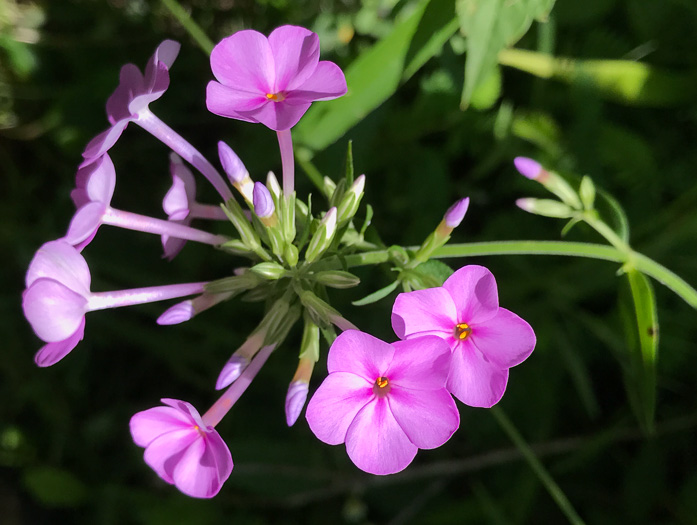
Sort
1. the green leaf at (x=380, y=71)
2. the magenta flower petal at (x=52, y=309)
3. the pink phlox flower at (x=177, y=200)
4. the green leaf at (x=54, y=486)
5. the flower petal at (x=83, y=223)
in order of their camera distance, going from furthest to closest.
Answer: the green leaf at (x=54, y=486) → the green leaf at (x=380, y=71) → the pink phlox flower at (x=177, y=200) → the flower petal at (x=83, y=223) → the magenta flower petal at (x=52, y=309)

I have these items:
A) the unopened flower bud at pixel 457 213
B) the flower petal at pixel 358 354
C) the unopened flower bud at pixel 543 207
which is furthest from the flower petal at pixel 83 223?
the unopened flower bud at pixel 543 207

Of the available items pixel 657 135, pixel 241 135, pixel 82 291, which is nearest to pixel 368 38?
pixel 241 135

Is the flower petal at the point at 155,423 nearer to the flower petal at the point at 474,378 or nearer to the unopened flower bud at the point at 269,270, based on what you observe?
the unopened flower bud at the point at 269,270

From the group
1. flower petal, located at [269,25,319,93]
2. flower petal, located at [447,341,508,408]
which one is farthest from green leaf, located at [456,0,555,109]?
flower petal, located at [447,341,508,408]

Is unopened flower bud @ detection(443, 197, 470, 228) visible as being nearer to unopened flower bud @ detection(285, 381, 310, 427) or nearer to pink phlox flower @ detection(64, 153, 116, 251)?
unopened flower bud @ detection(285, 381, 310, 427)

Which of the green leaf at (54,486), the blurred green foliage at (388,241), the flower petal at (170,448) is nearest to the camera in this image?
the flower petal at (170,448)

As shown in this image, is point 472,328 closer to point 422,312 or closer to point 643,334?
point 422,312

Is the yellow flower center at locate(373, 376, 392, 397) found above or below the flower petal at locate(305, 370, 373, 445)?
above
